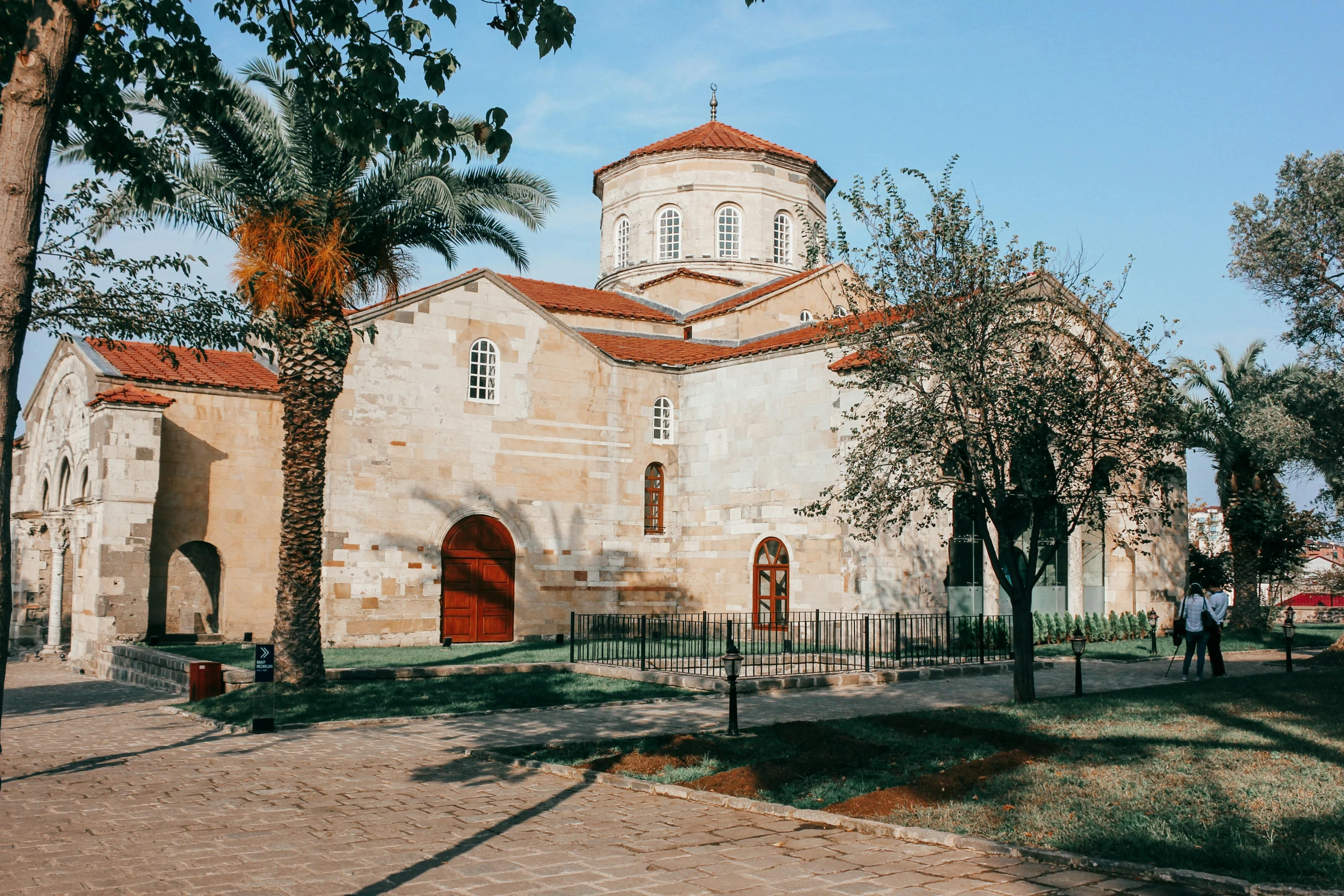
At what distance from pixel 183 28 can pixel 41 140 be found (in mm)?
3305

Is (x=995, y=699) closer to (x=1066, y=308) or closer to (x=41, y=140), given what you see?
(x=1066, y=308)

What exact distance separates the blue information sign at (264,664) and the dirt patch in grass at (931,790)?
26.0 feet

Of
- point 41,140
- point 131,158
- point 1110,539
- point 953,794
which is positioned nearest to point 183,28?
point 131,158

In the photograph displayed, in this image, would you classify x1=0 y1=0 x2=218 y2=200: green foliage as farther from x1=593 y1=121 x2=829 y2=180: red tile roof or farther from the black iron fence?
x1=593 y1=121 x2=829 y2=180: red tile roof

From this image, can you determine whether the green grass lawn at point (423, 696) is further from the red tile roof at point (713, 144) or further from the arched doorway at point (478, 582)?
the red tile roof at point (713, 144)

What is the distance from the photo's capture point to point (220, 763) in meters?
11.0

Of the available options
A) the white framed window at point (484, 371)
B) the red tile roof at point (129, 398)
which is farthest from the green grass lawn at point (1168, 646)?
the red tile roof at point (129, 398)

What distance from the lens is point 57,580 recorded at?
24.6 meters

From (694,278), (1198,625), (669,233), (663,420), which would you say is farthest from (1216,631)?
(669,233)

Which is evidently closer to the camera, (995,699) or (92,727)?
(92,727)

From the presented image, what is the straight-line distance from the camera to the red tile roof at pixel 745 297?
3114cm

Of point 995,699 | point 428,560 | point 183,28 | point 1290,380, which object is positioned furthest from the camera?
point 428,560

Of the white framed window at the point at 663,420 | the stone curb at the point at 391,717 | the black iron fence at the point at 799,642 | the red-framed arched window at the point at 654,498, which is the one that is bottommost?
the stone curb at the point at 391,717

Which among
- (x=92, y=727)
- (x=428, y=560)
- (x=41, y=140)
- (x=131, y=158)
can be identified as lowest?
(x=92, y=727)
